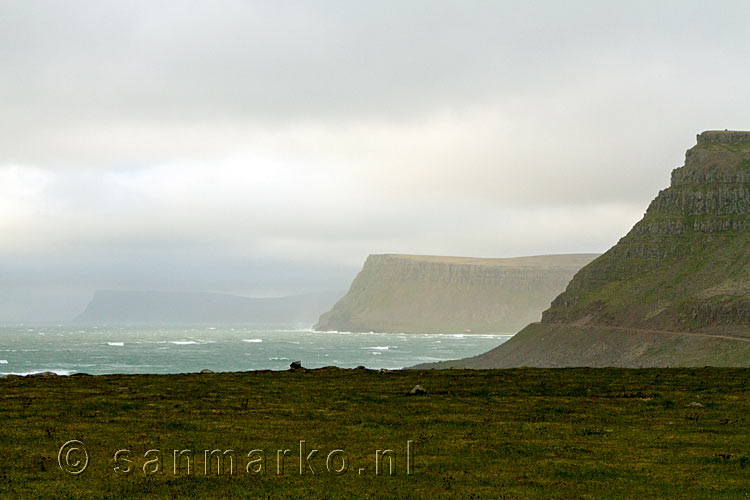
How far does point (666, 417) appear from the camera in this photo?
138ft

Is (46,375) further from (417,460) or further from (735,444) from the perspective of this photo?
(735,444)

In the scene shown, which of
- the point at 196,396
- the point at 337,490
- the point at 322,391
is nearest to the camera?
the point at 337,490

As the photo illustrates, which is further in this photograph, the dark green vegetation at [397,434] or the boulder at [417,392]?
the boulder at [417,392]

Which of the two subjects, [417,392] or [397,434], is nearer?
[397,434]

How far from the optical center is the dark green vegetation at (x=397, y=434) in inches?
1022

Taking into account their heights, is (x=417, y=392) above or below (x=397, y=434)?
above

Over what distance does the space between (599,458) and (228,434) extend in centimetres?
1492

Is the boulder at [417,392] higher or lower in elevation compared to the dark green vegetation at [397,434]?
higher

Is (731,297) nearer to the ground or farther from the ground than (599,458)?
farther from the ground

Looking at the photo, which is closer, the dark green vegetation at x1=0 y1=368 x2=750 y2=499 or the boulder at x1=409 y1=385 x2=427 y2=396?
the dark green vegetation at x1=0 y1=368 x2=750 y2=499

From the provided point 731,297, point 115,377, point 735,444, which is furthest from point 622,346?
point 735,444

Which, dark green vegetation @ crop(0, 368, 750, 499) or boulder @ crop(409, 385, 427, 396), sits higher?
boulder @ crop(409, 385, 427, 396)

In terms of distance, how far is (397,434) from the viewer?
35.7 metres

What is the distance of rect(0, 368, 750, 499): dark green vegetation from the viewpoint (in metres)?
26.0
